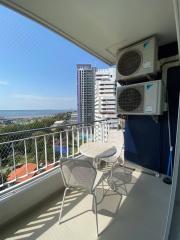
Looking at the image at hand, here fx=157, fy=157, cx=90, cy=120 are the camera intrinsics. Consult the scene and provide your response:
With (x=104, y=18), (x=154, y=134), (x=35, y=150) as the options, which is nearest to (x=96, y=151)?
(x=35, y=150)

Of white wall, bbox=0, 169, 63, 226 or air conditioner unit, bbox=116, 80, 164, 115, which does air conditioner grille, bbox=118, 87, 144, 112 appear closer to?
air conditioner unit, bbox=116, 80, 164, 115

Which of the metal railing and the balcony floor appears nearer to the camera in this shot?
the balcony floor

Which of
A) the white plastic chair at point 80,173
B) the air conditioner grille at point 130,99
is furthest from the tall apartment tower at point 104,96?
the white plastic chair at point 80,173

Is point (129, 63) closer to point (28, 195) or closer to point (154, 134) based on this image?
point (154, 134)

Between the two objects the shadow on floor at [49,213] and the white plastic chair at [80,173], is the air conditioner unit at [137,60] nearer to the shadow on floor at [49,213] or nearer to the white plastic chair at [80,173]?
the white plastic chair at [80,173]

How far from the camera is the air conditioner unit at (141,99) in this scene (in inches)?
92.7

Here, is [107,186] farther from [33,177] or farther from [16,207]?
[16,207]

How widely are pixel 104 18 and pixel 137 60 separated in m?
0.84

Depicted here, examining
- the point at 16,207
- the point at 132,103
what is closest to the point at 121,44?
the point at 132,103

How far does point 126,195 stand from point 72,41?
242cm

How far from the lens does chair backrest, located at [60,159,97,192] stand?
148 centimetres

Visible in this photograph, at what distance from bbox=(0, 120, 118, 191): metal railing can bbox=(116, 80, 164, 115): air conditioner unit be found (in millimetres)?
942

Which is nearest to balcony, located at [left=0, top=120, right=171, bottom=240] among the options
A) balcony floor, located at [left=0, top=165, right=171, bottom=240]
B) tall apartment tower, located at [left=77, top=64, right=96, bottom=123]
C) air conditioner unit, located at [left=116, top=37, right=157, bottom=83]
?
balcony floor, located at [left=0, top=165, right=171, bottom=240]

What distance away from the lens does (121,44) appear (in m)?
2.52
